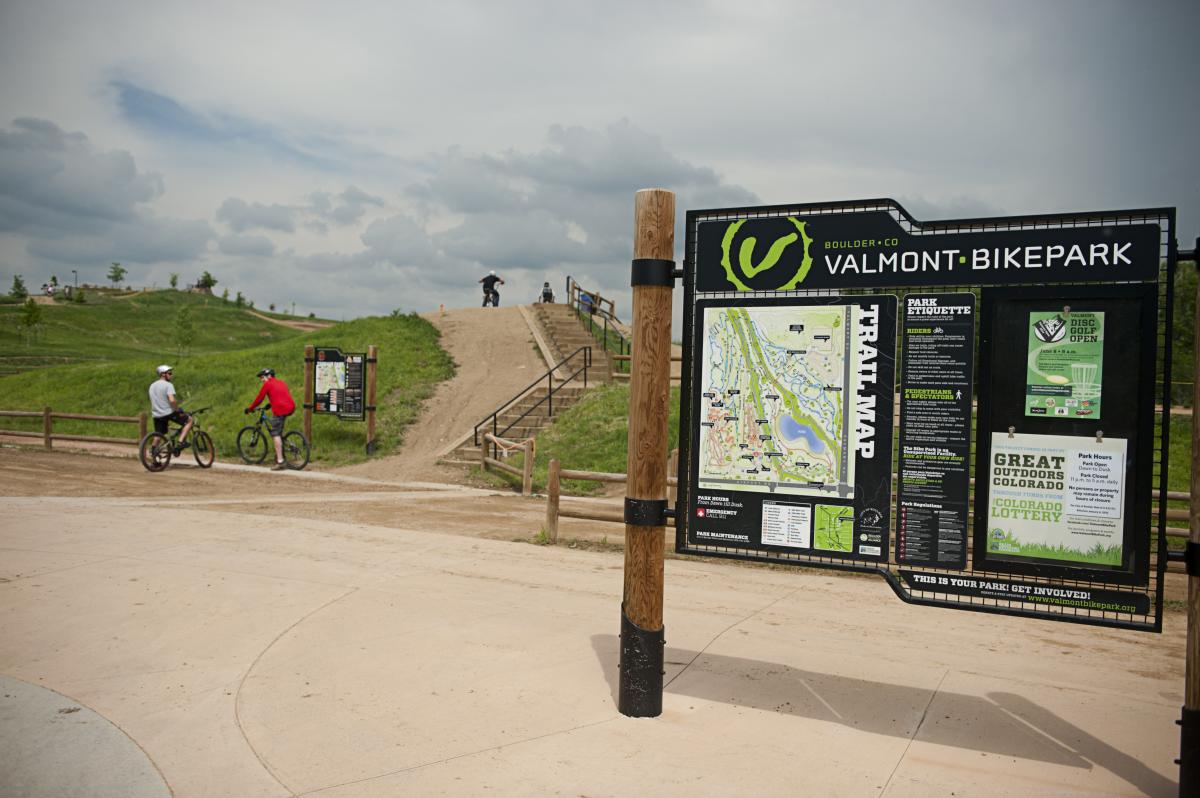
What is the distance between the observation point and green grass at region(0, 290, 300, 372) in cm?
4888

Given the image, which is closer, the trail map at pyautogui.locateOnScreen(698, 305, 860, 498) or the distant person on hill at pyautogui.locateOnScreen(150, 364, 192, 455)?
the trail map at pyautogui.locateOnScreen(698, 305, 860, 498)

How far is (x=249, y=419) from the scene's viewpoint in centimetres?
2389

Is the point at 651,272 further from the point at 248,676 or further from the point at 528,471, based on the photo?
the point at 528,471

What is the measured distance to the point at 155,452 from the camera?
17.5 metres

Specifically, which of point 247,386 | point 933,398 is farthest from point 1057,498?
point 247,386

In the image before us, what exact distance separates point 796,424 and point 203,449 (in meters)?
16.8

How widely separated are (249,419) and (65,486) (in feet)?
31.1

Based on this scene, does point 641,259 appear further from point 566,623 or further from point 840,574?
point 840,574

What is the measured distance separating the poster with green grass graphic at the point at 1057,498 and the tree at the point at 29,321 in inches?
2246

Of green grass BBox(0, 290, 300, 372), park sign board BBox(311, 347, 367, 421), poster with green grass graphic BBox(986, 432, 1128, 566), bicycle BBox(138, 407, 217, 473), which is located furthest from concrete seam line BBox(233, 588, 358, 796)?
green grass BBox(0, 290, 300, 372)

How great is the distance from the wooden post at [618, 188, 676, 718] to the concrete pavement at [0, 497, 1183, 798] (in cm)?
28

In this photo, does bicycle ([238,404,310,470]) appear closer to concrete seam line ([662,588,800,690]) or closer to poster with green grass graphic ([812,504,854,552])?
concrete seam line ([662,588,800,690])

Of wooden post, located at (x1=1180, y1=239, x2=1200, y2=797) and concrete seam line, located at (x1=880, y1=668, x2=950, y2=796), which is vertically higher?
wooden post, located at (x1=1180, y1=239, x2=1200, y2=797)

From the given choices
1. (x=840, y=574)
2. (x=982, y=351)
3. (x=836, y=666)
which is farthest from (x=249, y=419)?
(x=982, y=351)
